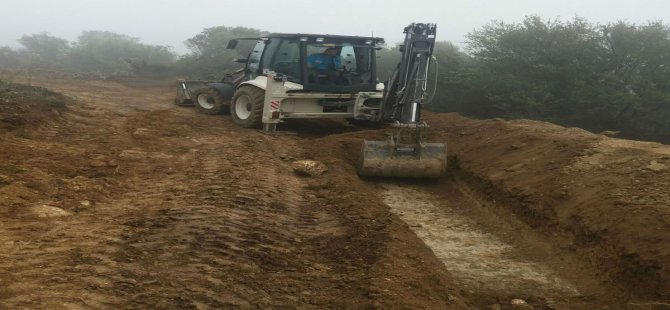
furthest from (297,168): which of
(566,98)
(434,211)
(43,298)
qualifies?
(566,98)

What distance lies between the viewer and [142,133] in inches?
388

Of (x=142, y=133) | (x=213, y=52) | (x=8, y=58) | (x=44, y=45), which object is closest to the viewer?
(x=142, y=133)

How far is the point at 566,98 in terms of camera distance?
1424 centimetres

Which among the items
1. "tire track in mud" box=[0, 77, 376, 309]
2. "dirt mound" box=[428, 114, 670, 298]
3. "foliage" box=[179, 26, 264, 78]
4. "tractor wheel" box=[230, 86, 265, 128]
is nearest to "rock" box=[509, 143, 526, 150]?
"dirt mound" box=[428, 114, 670, 298]

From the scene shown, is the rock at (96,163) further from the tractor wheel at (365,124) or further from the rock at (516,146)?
the tractor wheel at (365,124)

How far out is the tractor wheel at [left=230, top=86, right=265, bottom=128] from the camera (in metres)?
11.6

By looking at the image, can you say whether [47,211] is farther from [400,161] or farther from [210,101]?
[210,101]

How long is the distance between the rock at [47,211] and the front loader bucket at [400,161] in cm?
453

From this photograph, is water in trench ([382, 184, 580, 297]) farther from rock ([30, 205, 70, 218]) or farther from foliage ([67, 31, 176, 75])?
foliage ([67, 31, 176, 75])

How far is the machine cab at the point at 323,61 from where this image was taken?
11398 millimetres

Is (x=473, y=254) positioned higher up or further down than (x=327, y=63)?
further down

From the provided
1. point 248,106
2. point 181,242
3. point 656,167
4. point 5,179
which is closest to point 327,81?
point 248,106

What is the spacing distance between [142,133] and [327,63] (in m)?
3.87

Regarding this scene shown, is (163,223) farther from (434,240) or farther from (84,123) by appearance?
(84,123)
